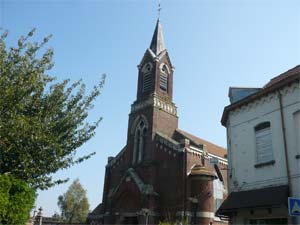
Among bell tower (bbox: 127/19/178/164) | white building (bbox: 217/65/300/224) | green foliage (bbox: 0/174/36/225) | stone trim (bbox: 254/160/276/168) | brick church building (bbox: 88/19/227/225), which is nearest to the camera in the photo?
green foliage (bbox: 0/174/36/225)

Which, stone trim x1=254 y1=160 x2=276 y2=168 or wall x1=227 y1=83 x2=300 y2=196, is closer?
wall x1=227 y1=83 x2=300 y2=196

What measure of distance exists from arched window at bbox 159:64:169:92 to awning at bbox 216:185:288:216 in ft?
74.3

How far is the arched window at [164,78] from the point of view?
3706 centimetres

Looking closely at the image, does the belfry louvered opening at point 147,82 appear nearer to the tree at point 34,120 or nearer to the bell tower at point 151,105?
the bell tower at point 151,105

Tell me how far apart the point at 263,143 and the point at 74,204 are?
47.9 metres

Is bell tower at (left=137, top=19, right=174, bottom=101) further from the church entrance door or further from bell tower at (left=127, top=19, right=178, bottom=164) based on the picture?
the church entrance door

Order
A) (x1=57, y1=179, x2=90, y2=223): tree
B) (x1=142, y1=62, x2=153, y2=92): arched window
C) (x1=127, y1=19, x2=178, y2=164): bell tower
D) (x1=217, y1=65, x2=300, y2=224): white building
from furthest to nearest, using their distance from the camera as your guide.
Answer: (x1=57, y1=179, x2=90, y2=223): tree
(x1=142, y1=62, x2=153, y2=92): arched window
(x1=127, y1=19, x2=178, y2=164): bell tower
(x1=217, y1=65, x2=300, y2=224): white building

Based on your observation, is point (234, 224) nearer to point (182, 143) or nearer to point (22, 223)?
point (22, 223)

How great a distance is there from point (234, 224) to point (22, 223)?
31.7 ft

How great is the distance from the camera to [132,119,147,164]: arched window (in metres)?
34.0

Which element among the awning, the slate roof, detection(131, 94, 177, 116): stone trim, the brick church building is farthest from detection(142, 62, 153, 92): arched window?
the awning

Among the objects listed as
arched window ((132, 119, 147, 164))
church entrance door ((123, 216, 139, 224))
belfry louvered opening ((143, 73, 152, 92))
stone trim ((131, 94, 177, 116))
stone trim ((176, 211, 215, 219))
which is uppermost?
belfry louvered opening ((143, 73, 152, 92))

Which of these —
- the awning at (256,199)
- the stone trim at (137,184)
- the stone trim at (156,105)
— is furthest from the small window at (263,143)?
the stone trim at (156,105)

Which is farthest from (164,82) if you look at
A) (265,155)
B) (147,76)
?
(265,155)
